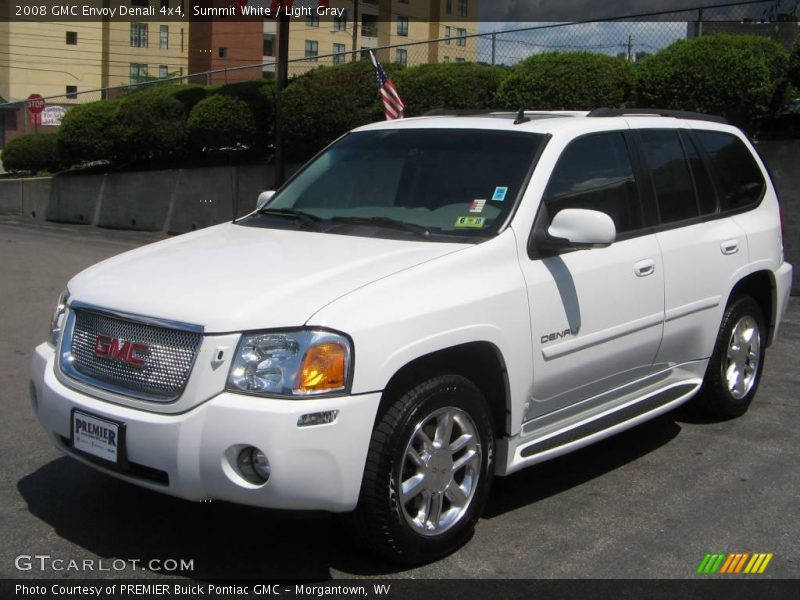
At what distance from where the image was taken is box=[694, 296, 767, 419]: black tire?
239 inches

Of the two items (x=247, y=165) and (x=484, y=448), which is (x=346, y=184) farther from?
(x=247, y=165)

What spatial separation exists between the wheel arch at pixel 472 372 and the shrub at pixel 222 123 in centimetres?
1467

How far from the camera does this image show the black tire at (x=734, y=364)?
6066 millimetres

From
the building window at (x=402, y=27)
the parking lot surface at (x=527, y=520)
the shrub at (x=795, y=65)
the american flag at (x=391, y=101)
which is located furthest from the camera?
the building window at (x=402, y=27)

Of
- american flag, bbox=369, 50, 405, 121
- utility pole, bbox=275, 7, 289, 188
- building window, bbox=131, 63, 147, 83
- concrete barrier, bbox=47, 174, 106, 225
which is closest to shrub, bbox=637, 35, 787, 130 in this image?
american flag, bbox=369, 50, 405, 121

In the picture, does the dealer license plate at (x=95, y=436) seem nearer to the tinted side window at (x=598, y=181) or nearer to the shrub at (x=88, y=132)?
the tinted side window at (x=598, y=181)

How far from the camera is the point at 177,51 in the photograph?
62.6 meters

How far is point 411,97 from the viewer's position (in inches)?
607

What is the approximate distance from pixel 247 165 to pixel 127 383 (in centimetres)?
1505

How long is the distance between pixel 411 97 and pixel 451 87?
825 mm

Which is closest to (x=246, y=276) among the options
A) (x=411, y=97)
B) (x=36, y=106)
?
(x=411, y=97)

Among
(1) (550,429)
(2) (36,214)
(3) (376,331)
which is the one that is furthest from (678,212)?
(2) (36,214)

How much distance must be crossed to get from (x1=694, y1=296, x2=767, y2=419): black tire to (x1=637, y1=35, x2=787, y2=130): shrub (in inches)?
246

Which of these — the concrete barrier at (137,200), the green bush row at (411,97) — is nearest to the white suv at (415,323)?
the green bush row at (411,97)
